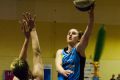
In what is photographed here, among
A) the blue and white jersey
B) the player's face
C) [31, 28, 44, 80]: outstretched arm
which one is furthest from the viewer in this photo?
the player's face

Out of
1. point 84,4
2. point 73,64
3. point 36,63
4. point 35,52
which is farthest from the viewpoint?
point 73,64

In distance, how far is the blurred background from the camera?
816cm

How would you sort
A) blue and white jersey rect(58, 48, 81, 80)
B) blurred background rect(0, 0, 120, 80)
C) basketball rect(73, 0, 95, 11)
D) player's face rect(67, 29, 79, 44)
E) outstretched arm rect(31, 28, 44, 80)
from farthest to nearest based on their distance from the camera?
blurred background rect(0, 0, 120, 80), player's face rect(67, 29, 79, 44), blue and white jersey rect(58, 48, 81, 80), basketball rect(73, 0, 95, 11), outstretched arm rect(31, 28, 44, 80)

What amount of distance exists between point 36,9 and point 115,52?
2298mm

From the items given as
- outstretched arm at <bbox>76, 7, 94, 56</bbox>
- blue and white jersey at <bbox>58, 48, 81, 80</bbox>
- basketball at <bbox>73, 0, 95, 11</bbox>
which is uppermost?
basketball at <bbox>73, 0, 95, 11</bbox>

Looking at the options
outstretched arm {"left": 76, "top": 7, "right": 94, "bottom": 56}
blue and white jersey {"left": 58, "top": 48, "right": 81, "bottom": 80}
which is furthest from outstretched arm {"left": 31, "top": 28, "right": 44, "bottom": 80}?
blue and white jersey {"left": 58, "top": 48, "right": 81, "bottom": 80}

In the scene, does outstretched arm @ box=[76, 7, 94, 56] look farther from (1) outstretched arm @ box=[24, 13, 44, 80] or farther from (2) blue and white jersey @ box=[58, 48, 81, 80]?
(1) outstretched arm @ box=[24, 13, 44, 80]

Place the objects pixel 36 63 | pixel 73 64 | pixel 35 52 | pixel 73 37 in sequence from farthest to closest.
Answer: pixel 73 37, pixel 73 64, pixel 35 52, pixel 36 63

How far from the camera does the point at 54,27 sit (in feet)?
27.5

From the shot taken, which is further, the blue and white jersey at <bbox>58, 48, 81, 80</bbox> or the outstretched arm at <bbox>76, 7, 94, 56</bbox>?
the blue and white jersey at <bbox>58, 48, 81, 80</bbox>

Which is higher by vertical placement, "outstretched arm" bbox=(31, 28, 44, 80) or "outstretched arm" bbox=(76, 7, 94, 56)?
"outstretched arm" bbox=(76, 7, 94, 56)

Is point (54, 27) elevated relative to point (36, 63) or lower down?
elevated

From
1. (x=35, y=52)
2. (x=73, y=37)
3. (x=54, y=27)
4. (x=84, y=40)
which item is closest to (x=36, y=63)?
(x=35, y=52)

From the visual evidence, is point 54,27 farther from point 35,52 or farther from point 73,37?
point 35,52
